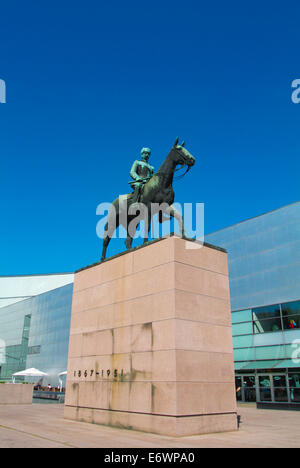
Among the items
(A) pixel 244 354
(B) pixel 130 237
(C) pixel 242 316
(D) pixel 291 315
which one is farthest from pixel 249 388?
(B) pixel 130 237

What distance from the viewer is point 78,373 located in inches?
612

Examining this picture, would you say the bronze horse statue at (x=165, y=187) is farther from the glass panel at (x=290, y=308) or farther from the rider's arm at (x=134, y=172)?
the glass panel at (x=290, y=308)

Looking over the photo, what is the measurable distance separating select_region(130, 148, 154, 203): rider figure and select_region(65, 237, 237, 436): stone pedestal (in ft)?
8.53

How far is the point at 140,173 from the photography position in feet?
52.5

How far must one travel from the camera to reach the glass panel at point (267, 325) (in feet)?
102

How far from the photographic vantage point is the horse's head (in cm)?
1404

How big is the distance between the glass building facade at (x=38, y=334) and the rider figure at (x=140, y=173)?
46.0 metres

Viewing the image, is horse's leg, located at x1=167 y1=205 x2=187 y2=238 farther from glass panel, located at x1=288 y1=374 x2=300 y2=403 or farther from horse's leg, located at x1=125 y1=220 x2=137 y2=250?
glass panel, located at x1=288 y1=374 x2=300 y2=403

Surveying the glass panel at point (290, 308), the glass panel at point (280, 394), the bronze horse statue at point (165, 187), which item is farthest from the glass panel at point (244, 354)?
the bronze horse statue at point (165, 187)

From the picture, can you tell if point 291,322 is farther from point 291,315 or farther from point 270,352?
point 270,352

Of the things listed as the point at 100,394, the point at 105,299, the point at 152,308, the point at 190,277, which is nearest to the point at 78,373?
the point at 100,394

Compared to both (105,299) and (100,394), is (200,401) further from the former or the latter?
(105,299)

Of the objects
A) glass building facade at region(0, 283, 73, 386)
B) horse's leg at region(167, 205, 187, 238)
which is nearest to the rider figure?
horse's leg at region(167, 205, 187, 238)

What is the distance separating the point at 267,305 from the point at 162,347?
22.6 m
